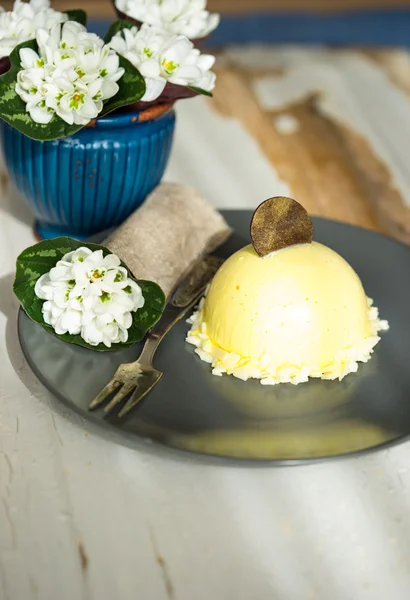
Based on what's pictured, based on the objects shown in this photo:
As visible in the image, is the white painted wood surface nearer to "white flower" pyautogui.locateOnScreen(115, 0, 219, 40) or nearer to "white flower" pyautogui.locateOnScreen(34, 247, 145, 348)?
"white flower" pyautogui.locateOnScreen(34, 247, 145, 348)

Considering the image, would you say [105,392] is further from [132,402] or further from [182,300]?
[182,300]

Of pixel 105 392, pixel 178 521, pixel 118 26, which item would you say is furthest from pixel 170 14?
pixel 178 521

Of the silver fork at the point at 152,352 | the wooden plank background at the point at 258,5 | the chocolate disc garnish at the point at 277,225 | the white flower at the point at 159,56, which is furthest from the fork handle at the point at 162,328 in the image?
the wooden plank background at the point at 258,5

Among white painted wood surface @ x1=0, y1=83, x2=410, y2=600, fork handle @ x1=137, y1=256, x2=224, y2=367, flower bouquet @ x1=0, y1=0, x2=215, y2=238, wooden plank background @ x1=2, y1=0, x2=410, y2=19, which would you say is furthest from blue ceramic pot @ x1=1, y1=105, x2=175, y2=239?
wooden plank background @ x1=2, y1=0, x2=410, y2=19

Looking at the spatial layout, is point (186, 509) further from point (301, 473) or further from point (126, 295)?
point (126, 295)

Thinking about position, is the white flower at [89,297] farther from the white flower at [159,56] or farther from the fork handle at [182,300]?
the white flower at [159,56]

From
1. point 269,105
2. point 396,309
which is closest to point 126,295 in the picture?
point 396,309

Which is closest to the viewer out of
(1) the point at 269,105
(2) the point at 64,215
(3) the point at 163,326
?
(3) the point at 163,326
